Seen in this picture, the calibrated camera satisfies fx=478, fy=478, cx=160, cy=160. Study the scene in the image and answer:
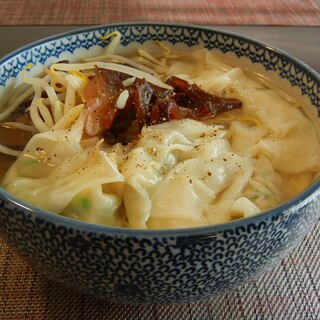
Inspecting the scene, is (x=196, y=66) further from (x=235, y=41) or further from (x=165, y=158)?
(x=165, y=158)

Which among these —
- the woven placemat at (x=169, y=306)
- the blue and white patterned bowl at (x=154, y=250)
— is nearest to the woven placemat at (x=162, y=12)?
the woven placemat at (x=169, y=306)

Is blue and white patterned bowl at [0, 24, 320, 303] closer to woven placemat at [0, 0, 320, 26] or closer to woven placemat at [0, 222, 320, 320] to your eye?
woven placemat at [0, 222, 320, 320]

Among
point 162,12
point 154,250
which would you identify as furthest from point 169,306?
point 162,12

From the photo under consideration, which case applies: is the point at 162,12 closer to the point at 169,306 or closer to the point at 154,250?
the point at 169,306

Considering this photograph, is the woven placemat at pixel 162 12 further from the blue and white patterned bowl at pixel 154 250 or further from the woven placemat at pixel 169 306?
the blue and white patterned bowl at pixel 154 250

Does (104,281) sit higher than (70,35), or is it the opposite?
(70,35)

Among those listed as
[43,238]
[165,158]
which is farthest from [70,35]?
[43,238]
